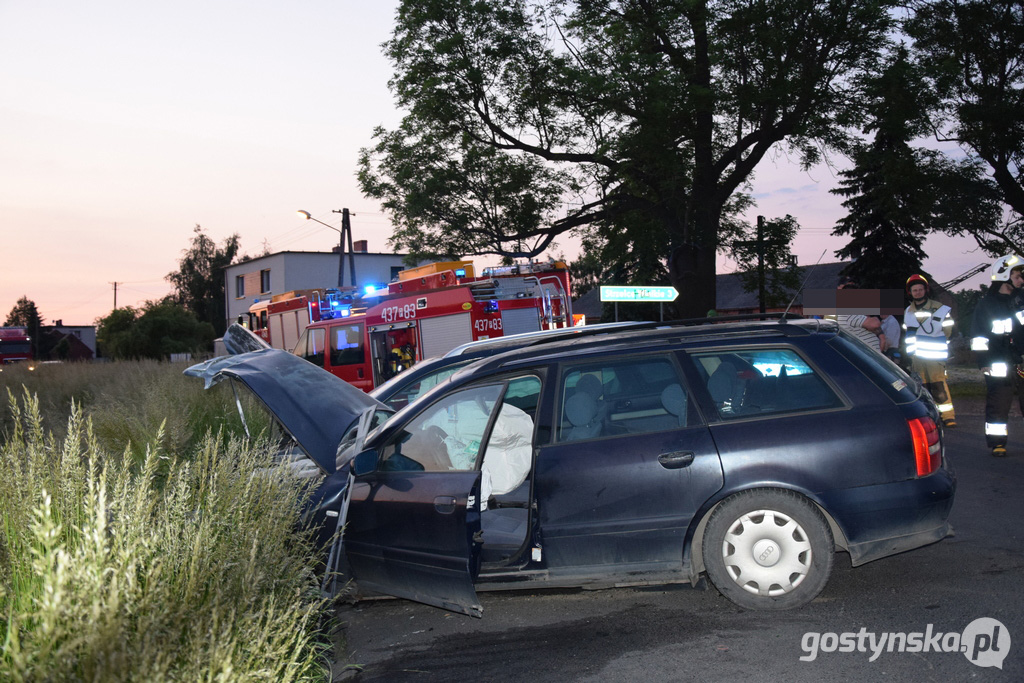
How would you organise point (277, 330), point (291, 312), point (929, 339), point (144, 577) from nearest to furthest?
point (144, 577) → point (929, 339) → point (291, 312) → point (277, 330)

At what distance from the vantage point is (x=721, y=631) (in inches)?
164

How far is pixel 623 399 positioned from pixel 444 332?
10.4 m

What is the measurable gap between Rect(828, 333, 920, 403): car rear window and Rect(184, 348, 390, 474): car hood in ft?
9.83

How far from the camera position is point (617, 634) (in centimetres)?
427

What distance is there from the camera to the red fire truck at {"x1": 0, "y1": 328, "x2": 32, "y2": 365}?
4985 centimetres

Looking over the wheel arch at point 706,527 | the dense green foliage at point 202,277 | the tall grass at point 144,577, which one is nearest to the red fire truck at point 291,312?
the wheel arch at point 706,527

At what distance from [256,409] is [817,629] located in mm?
5630

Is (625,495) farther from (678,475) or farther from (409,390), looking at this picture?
(409,390)

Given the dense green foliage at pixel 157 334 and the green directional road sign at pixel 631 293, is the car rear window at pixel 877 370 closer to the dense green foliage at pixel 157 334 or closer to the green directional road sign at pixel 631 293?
the green directional road sign at pixel 631 293

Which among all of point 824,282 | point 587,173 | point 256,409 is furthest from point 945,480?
point 824,282

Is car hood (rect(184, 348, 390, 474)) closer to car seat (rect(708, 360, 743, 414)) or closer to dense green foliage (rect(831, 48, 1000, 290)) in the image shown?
car seat (rect(708, 360, 743, 414))

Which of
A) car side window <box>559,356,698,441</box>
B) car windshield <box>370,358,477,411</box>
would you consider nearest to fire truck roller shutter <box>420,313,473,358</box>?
car windshield <box>370,358,477,411</box>

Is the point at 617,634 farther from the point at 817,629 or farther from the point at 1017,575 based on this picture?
the point at 1017,575

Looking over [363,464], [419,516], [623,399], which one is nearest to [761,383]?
[623,399]
